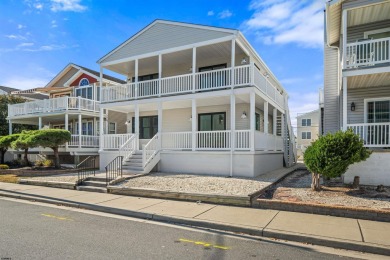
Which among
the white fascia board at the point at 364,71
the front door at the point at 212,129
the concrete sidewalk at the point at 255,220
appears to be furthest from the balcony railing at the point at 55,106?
the white fascia board at the point at 364,71

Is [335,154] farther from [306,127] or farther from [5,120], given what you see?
[306,127]

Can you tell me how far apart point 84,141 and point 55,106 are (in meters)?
4.12

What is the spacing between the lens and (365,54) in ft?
38.5

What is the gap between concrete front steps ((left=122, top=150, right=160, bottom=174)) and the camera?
14025mm

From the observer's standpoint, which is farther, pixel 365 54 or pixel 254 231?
pixel 365 54

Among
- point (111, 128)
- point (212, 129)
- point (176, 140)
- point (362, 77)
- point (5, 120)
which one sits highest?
point (362, 77)

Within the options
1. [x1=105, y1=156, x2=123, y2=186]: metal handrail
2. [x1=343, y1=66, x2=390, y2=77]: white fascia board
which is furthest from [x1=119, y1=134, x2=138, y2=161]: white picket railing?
[x1=343, y1=66, x2=390, y2=77]: white fascia board

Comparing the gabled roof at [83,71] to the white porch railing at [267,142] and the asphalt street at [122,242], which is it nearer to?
the white porch railing at [267,142]

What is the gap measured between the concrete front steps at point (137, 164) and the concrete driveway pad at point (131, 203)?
14.6 feet

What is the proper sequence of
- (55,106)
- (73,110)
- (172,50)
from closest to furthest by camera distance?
(172,50) → (73,110) → (55,106)

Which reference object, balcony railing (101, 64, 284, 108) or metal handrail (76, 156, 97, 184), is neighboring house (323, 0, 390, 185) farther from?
metal handrail (76, 156, 97, 184)

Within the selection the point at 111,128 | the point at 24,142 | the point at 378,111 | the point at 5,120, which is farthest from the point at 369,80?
the point at 5,120

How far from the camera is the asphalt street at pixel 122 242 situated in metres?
4.82

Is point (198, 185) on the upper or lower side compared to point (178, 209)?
upper
